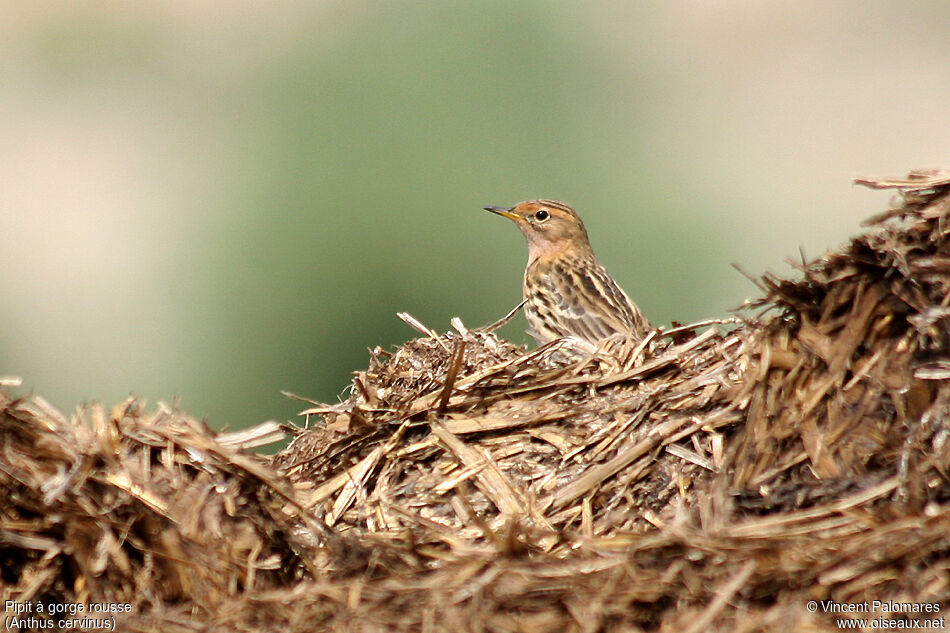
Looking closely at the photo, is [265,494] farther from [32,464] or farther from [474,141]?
[474,141]

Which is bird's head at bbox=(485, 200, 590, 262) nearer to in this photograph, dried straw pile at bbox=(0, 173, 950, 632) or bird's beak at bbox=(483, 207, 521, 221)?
bird's beak at bbox=(483, 207, 521, 221)

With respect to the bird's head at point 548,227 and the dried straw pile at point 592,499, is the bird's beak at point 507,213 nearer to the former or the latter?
the bird's head at point 548,227

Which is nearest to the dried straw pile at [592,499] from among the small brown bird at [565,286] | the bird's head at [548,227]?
the small brown bird at [565,286]

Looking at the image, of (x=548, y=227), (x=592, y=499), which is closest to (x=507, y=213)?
(x=548, y=227)

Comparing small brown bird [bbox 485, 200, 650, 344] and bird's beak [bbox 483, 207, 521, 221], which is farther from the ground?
bird's beak [bbox 483, 207, 521, 221]

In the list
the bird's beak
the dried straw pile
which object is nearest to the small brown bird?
the bird's beak

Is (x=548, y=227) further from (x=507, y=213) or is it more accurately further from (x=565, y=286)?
(x=565, y=286)
